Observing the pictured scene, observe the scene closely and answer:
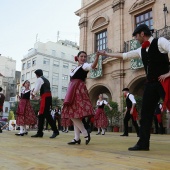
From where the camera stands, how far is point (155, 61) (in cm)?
323

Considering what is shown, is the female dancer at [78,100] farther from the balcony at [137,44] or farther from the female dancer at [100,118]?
the balcony at [137,44]

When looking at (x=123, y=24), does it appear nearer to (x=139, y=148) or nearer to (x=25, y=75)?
(x=139, y=148)

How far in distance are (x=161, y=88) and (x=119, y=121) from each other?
41.5 ft

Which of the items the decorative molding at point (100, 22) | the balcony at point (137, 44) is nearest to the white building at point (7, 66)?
the decorative molding at point (100, 22)

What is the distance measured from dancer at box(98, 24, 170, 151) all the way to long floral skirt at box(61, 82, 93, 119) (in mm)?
1098

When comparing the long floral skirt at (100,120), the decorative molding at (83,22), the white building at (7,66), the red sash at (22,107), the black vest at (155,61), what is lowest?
the long floral skirt at (100,120)

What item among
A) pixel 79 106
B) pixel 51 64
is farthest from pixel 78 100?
pixel 51 64

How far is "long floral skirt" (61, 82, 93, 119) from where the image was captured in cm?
413

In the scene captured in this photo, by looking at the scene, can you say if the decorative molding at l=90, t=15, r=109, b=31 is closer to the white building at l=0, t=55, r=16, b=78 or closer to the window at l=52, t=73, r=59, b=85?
the window at l=52, t=73, r=59, b=85

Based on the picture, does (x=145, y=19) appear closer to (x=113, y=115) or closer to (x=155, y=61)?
(x=113, y=115)

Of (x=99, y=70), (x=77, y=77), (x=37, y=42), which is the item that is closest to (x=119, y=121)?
(x=99, y=70)

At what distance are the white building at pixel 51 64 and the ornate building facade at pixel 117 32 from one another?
23.9 m

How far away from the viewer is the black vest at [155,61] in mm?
3203

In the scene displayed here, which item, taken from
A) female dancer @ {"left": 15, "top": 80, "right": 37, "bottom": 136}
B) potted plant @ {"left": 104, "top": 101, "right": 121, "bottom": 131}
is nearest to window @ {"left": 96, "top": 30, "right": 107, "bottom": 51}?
potted plant @ {"left": 104, "top": 101, "right": 121, "bottom": 131}
